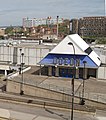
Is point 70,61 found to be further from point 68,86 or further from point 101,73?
point 68,86

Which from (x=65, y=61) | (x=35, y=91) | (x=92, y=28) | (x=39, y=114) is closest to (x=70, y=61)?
(x=65, y=61)

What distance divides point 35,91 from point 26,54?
18.8 metres

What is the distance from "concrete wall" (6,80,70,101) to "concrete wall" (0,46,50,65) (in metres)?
15.4

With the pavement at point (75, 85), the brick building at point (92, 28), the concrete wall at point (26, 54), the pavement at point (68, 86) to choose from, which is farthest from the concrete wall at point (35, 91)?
the brick building at point (92, 28)

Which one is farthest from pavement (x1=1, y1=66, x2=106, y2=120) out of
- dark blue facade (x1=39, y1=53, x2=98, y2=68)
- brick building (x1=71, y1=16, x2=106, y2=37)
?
brick building (x1=71, y1=16, x2=106, y2=37)

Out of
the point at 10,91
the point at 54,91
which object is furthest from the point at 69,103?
the point at 10,91

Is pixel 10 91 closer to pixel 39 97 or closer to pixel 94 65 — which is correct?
pixel 39 97

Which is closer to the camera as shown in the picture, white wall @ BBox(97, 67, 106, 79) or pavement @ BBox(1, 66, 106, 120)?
pavement @ BBox(1, 66, 106, 120)

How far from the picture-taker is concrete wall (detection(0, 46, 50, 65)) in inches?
1999

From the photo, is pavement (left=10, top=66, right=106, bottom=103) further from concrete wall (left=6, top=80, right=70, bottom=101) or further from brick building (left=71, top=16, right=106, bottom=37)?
brick building (left=71, top=16, right=106, bottom=37)

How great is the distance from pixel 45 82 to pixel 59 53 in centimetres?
630

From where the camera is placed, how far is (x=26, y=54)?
171ft

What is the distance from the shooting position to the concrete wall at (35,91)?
32.1 m

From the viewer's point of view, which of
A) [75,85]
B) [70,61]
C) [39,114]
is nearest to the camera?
[39,114]
